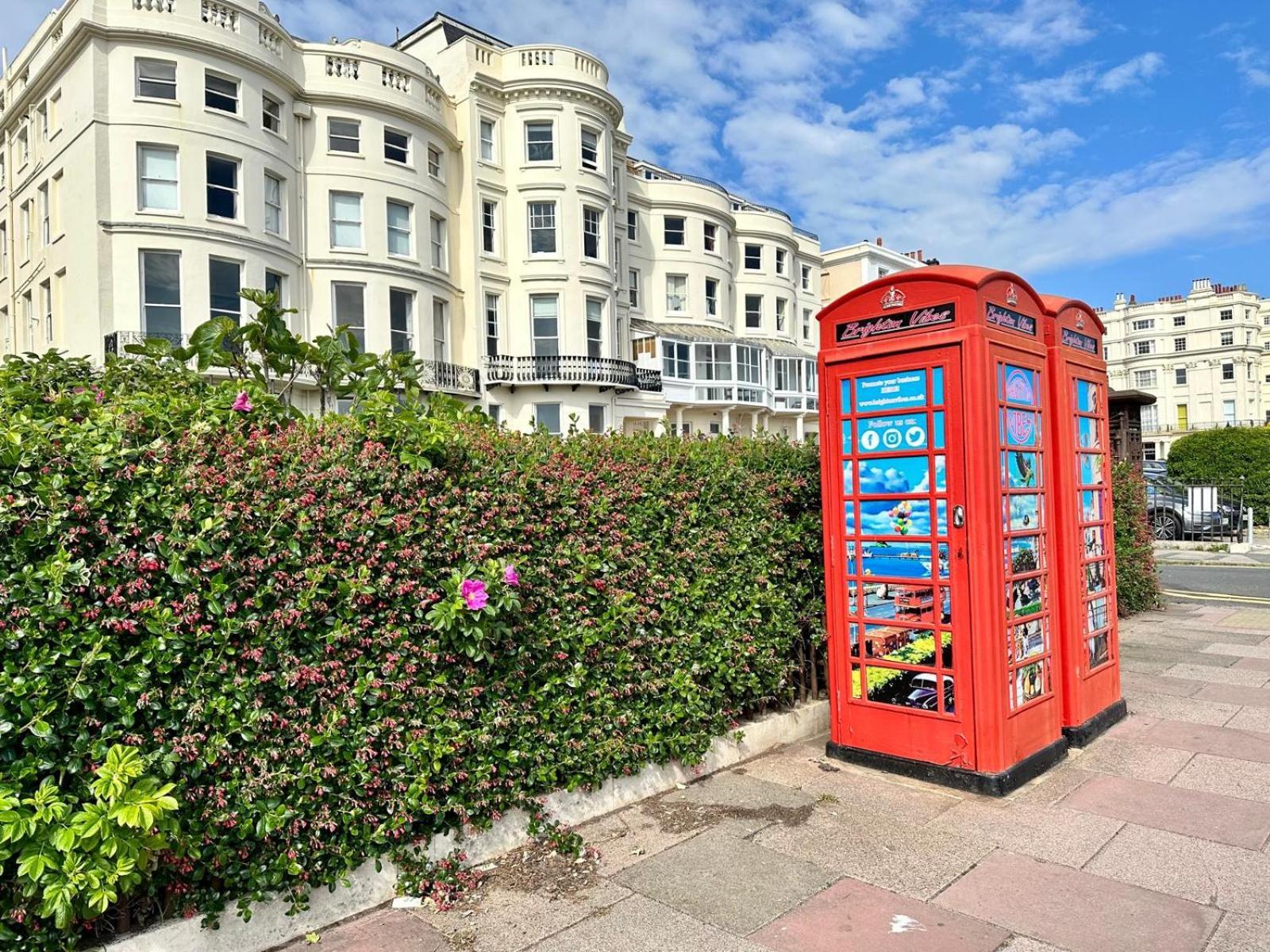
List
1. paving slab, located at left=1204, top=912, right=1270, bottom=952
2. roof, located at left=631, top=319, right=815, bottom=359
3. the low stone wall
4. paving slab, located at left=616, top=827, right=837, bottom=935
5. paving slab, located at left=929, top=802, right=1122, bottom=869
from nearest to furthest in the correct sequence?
the low stone wall → paving slab, located at left=1204, top=912, right=1270, bottom=952 → paving slab, located at left=616, top=827, right=837, bottom=935 → paving slab, located at left=929, top=802, right=1122, bottom=869 → roof, located at left=631, top=319, right=815, bottom=359

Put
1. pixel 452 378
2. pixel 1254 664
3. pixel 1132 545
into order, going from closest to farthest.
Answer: pixel 1254 664 < pixel 1132 545 < pixel 452 378

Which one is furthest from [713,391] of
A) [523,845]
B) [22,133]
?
[523,845]

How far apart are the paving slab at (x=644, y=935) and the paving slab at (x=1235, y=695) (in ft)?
19.1

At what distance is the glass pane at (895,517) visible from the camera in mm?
5293

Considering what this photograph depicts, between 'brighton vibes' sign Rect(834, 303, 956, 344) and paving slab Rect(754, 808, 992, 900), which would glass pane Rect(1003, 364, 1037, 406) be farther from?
paving slab Rect(754, 808, 992, 900)

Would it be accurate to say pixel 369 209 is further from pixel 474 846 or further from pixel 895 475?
pixel 474 846

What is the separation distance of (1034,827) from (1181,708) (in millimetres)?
3286

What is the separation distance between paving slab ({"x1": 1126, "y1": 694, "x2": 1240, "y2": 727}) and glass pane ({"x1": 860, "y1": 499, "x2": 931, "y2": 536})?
326 centimetres

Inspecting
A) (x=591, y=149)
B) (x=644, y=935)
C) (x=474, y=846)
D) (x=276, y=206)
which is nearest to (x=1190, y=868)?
(x=644, y=935)

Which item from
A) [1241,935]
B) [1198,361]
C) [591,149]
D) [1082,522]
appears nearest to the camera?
[1241,935]

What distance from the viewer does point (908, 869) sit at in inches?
165

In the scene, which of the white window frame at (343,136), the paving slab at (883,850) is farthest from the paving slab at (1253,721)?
the white window frame at (343,136)

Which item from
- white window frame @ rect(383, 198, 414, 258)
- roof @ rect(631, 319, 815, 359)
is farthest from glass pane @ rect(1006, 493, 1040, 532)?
roof @ rect(631, 319, 815, 359)

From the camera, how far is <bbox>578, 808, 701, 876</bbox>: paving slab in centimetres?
439
